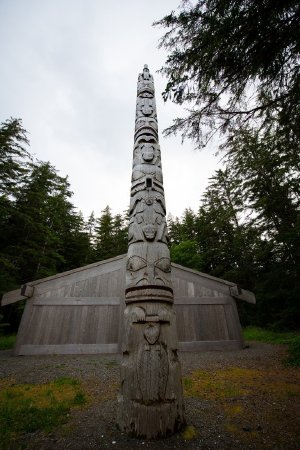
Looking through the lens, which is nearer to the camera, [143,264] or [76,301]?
[143,264]

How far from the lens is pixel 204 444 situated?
269 centimetres

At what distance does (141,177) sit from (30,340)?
326 inches

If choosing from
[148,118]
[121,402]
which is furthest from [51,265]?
[121,402]

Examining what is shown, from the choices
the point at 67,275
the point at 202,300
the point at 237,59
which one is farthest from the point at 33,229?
the point at 237,59

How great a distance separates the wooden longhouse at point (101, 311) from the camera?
365 inches

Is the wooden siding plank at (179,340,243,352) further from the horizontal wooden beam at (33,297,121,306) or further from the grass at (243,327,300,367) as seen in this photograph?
the horizontal wooden beam at (33,297,121,306)

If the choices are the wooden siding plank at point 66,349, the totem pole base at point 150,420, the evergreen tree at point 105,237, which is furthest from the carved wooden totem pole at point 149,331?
the evergreen tree at point 105,237

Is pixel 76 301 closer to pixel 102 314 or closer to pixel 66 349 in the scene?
pixel 102 314

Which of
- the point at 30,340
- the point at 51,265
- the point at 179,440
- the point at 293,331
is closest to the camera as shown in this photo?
the point at 179,440

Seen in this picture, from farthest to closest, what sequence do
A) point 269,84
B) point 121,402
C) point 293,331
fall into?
1. point 293,331
2. point 269,84
3. point 121,402

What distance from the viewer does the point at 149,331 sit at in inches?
115

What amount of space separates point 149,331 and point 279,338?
12.1 meters

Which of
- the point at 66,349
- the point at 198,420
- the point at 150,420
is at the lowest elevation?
the point at 198,420

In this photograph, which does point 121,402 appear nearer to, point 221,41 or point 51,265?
point 221,41
